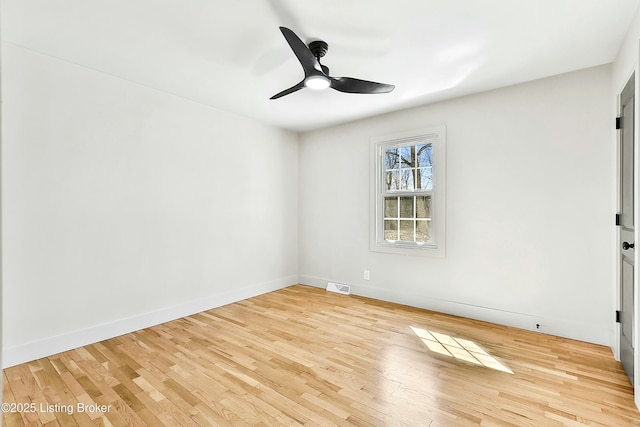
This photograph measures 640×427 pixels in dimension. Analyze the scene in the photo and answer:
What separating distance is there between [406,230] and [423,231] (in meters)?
0.24

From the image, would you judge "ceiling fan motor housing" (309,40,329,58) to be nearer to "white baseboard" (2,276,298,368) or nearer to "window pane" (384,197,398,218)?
"window pane" (384,197,398,218)

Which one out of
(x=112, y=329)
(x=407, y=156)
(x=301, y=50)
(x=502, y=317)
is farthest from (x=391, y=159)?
(x=112, y=329)

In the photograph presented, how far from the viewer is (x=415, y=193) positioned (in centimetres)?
430

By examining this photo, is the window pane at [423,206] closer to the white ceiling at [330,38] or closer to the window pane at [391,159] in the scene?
the window pane at [391,159]

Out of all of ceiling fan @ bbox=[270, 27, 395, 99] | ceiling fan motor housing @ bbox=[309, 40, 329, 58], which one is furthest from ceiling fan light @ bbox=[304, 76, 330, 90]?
ceiling fan motor housing @ bbox=[309, 40, 329, 58]

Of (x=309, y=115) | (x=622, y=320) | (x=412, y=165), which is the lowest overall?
→ (x=622, y=320)

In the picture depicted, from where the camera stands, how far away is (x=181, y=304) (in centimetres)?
393

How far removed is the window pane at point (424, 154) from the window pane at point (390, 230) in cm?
83

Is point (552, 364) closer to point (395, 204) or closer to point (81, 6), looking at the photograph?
point (395, 204)

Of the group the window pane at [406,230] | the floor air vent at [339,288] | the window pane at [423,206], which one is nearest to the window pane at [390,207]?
the window pane at [406,230]

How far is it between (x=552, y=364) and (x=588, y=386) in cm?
31

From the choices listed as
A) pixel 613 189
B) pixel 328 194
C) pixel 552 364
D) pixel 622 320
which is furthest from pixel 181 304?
pixel 613 189

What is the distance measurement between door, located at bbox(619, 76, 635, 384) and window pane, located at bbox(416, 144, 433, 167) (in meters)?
1.77

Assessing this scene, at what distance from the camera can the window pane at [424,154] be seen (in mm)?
4184
